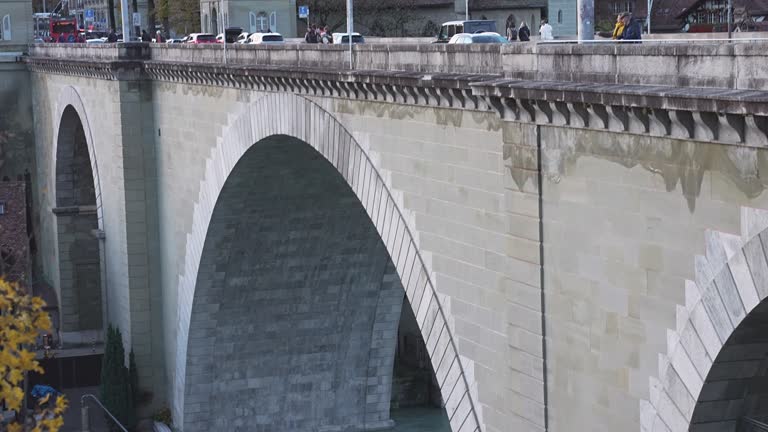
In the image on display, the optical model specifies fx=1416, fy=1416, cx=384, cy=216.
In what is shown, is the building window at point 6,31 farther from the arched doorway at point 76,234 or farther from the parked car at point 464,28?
the parked car at point 464,28

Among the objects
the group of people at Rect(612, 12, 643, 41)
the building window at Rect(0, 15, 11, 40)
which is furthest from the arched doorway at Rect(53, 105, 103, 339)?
the group of people at Rect(612, 12, 643, 41)

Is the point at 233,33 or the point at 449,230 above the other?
the point at 233,33

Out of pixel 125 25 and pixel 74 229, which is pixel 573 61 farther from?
pixel 74 229

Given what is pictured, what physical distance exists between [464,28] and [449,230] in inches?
440

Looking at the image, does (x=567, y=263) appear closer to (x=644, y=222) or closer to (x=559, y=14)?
(x=644, y=222)

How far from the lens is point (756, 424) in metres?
15.2

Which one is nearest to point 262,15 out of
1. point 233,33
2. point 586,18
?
point 233,33

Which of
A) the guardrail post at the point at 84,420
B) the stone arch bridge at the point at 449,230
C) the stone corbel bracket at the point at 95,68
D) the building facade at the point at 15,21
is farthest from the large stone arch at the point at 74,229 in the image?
the guardrail post at the point at 84,420

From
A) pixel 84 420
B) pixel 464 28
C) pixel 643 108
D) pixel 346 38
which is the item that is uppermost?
pixel 464 28

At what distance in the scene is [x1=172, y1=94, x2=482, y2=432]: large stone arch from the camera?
70.4 ft

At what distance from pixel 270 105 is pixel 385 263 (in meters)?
10.1

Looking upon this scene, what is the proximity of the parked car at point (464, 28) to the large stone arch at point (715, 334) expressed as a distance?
16.9 meters

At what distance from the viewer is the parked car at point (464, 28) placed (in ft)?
103

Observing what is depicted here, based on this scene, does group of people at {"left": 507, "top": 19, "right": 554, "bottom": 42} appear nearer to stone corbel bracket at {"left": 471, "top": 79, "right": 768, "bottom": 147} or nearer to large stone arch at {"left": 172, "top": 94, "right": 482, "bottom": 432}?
large stone arch at {"left": 172, "top": 94, "right": 482, "bottom": 432}
